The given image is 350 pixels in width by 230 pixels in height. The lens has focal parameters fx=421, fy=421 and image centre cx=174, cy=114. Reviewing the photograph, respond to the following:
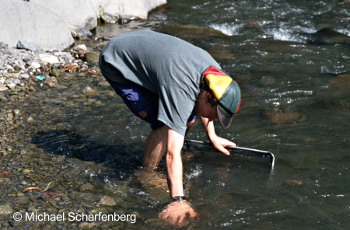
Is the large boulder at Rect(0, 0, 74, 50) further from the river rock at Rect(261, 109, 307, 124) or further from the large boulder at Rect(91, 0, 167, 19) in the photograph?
the river rock at Rect(261, 109, 307, 124)

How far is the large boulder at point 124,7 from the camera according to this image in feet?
32.0

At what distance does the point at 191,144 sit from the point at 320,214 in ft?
5.04

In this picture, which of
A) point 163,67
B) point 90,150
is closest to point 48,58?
point 90,150

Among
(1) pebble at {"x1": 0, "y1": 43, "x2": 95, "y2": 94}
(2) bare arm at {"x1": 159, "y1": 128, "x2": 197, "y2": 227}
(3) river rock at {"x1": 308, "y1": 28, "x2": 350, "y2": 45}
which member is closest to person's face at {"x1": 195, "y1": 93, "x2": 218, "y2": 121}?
(2) bare arm at {"x1": 159, "y1": 128, "x2": 197, "y2": 227}

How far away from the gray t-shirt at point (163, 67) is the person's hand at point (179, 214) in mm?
585

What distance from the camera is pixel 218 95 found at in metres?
3.00

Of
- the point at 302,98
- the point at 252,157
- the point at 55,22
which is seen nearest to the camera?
the point at 252,157

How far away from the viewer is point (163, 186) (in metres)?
3.81

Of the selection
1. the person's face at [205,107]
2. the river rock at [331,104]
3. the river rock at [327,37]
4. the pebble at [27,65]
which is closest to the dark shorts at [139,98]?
the person's face at [205,107]

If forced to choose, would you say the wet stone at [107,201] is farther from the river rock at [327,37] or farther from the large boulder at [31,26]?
the river rock at [327,37]

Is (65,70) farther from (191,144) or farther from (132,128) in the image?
(191,144)

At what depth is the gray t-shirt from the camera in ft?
9.86

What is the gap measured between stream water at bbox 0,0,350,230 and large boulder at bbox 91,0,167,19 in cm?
339

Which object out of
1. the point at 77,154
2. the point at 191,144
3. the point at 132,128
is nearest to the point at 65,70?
the point at 132,128
